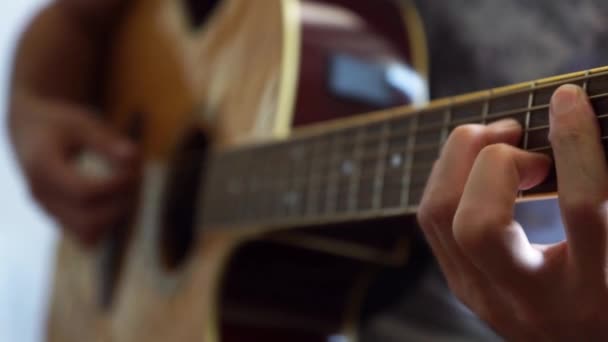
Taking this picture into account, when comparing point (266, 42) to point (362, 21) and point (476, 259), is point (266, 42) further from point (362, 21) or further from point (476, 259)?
point (476, 259)

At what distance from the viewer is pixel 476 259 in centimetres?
42

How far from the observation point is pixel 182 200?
2.93 feet

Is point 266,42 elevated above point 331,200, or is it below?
above

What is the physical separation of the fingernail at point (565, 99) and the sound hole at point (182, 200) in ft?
1.72

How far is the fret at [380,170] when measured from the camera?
0.53m

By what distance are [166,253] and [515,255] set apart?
0.55 metres

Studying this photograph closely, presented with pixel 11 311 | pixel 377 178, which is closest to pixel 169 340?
pixel 377 178

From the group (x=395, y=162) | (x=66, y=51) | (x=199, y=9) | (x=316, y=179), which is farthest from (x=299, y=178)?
(x=66, y=51)

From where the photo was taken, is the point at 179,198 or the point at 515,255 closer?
the point at 515,255

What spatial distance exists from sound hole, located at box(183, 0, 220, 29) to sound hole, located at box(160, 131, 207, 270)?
0.57 feet

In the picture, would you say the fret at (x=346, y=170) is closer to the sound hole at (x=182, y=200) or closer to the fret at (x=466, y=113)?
the fret at (x=466, y=113)

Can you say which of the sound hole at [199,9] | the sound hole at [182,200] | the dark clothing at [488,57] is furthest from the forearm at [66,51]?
the dark clothing at [488,57]

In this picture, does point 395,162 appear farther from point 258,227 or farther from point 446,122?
point 258,227

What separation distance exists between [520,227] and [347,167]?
7.5 inches
